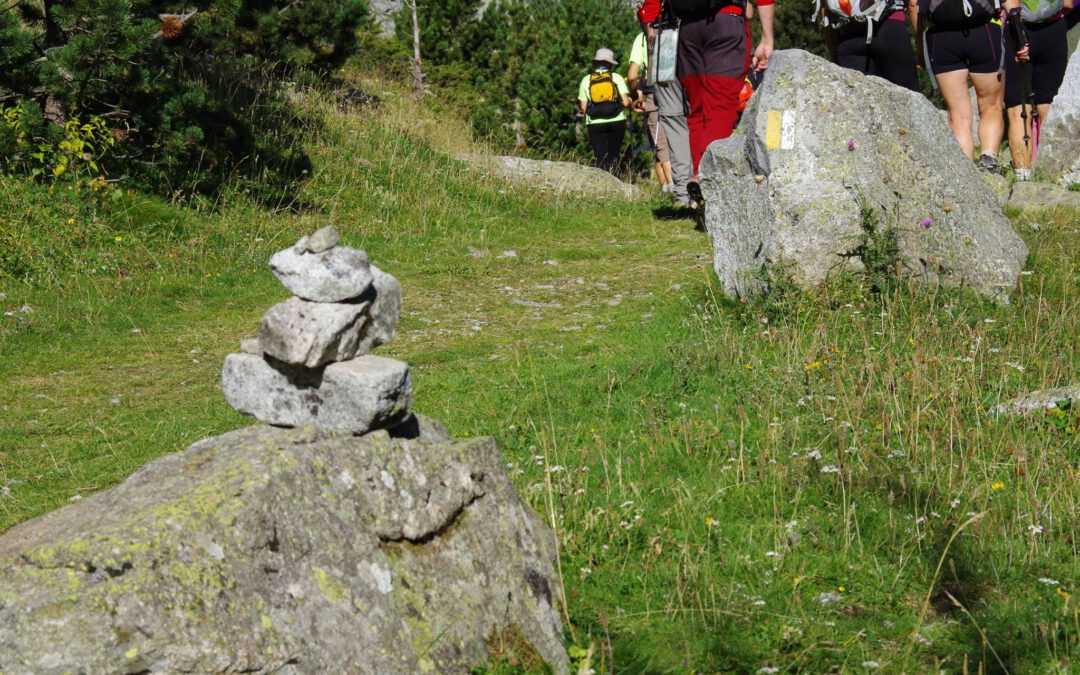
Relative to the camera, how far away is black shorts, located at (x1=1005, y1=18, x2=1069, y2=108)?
41.3 ft

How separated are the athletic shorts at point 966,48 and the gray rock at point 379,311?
8.41 m

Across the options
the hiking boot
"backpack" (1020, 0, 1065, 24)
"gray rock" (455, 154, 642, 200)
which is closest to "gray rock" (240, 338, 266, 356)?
the hiking boot

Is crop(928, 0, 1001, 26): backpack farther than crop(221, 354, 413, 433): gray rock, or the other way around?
crop(928, 0, 1001, 26): backpack

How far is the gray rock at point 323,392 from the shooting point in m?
3.75

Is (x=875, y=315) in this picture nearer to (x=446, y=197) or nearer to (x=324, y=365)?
(x=324, y=365)

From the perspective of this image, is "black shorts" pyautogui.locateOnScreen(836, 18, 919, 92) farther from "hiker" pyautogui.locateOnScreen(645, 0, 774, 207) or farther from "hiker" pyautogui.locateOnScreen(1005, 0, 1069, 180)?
"hiker" pyautogui.locateOnScreen(1005, 0, 1069, 180)

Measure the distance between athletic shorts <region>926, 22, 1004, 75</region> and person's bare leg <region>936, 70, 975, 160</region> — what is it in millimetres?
64

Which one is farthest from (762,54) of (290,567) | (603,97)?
(290,567)

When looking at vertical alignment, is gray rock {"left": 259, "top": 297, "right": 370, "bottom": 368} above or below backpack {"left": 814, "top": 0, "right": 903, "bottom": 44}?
below

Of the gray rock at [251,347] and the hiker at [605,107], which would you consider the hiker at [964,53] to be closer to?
the hiker at [605,107]

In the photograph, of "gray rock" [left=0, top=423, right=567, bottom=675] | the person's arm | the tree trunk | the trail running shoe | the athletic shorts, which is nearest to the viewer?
"gray rock" [left=0, top=423, right=567, bottom=675]

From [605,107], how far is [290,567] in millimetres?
12912

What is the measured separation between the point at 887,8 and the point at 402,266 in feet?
16.1

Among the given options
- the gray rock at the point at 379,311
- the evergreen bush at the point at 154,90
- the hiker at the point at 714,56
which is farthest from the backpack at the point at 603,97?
the gray rock at the point at 379,311
